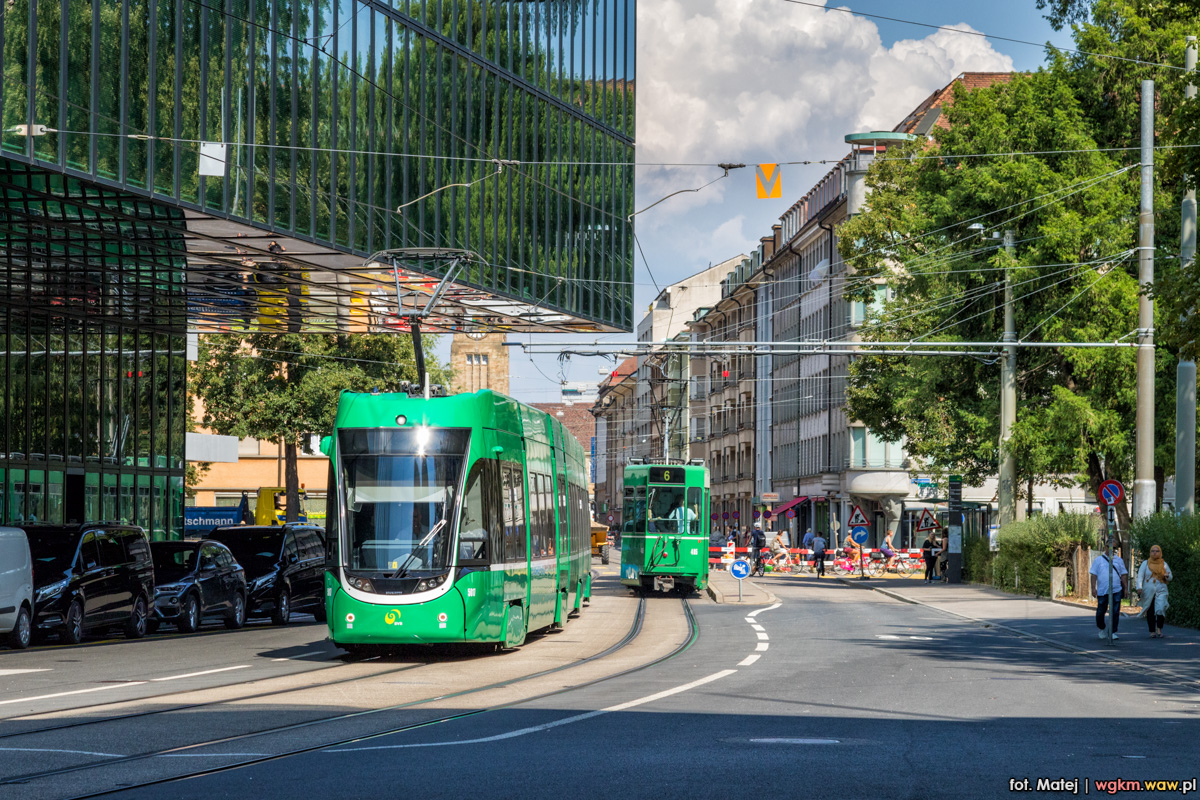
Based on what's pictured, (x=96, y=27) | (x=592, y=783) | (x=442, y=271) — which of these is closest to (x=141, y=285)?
(x=442, y=271)

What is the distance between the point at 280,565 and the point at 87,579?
23.0 ft

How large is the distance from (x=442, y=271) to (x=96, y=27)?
11.8 meters

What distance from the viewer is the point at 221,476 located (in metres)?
101

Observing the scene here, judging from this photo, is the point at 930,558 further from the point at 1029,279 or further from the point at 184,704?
the point at 184,704

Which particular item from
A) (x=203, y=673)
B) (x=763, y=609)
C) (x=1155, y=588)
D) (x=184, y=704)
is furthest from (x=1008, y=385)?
(x=184, y=704)

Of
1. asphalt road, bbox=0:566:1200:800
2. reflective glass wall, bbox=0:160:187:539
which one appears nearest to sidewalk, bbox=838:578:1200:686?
asphalt road, bbox=0:566:1200:800

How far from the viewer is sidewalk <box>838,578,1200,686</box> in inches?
841

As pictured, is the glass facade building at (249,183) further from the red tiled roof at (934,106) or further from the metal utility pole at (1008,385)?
the red tiled roof at (934,106)

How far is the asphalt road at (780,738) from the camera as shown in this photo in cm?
976

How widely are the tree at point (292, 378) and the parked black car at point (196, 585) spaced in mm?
27002

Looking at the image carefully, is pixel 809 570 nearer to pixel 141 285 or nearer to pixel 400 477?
pixel 141 285

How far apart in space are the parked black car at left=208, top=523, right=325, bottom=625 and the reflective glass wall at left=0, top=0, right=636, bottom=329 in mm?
6090

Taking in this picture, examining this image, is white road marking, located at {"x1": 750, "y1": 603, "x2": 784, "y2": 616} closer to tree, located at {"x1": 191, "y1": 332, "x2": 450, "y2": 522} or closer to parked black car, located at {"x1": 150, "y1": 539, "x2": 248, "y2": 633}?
parked black car, located at {"x1": 150, "y1": 539, "x2": 248, "y2": 633}

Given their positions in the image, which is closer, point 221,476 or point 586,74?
point 586,74
